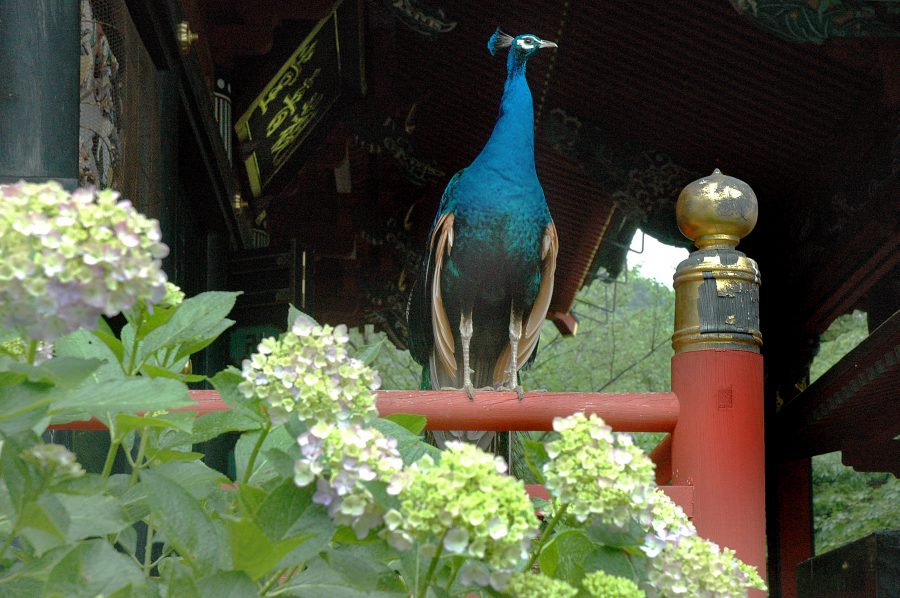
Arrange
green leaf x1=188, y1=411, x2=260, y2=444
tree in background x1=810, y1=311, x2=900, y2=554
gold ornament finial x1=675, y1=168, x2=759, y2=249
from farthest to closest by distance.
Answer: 1. tree in background x1=810, y1=311, x2=900, y2=554
2. gold ornament finial x1=675, y1=168, x2=759, y2=249
3. green leaf x1=188, y1=411, x2=260, y2=444

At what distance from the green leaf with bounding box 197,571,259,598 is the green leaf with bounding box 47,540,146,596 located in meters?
0.04

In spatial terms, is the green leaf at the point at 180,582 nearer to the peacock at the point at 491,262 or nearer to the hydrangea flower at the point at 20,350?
the hydrangea flower at the point at 20,350

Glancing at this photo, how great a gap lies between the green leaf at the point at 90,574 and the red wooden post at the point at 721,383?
1384mm

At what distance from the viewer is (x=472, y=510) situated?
2.46ft

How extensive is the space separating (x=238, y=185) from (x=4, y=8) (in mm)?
3865

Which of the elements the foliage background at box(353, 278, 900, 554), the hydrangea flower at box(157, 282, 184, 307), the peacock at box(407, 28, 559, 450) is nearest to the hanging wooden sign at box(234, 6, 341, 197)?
the peacock at box(407, 28, 559, 450)

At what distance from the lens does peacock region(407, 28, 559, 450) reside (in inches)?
135

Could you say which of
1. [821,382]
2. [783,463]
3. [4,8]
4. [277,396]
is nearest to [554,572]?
[277,396]

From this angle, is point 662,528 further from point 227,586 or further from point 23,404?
point 23,404

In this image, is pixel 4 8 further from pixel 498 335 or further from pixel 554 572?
pixel 498 335

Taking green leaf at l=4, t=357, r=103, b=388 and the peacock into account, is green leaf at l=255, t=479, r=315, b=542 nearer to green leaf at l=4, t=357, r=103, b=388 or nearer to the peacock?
green leaf at l=4, t=357, r=103, b=388

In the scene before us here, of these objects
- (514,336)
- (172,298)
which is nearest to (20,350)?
(172,298)

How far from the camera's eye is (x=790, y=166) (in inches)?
201

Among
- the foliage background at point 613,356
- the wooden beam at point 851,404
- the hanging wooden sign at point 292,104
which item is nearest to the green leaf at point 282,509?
the wooden beam at point 851,404
